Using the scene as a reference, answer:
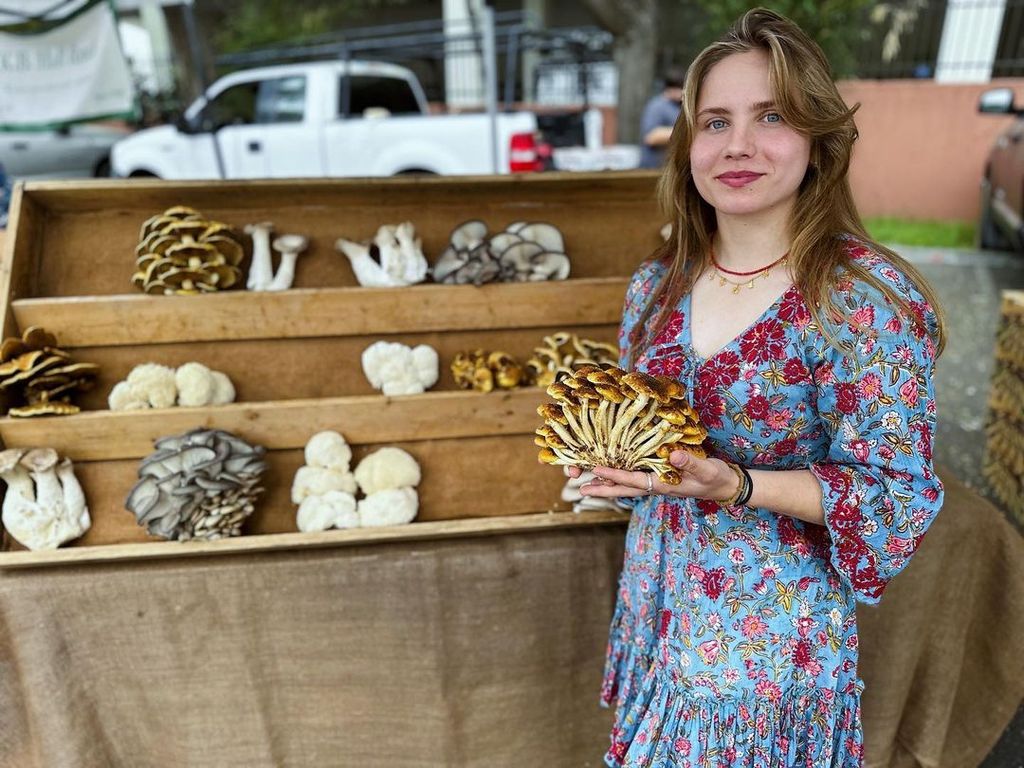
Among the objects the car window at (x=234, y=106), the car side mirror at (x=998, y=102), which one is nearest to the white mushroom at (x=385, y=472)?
the car side mirror at (x=998, y=102)

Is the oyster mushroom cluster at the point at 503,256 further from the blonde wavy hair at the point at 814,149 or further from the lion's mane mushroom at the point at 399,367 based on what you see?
the blonde wavy hair at the point at 814,149

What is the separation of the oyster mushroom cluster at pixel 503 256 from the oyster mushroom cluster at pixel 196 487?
852 millimetres

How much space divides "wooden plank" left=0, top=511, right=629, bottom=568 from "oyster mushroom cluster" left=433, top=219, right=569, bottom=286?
0.80m

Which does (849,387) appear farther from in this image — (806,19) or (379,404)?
(806,19)

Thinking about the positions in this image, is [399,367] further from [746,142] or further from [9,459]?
[746,142]

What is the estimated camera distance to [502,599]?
181 centimetres

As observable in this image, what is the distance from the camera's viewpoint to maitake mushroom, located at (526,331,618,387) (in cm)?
209

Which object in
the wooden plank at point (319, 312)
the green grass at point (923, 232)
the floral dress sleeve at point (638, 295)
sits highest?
the floral dress sleeve at point (638, 295)

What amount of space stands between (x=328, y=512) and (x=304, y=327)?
63 centimetres

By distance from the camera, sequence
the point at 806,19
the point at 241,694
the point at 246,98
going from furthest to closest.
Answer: the point at 246,98, the point at 806,19, the point at 241,694

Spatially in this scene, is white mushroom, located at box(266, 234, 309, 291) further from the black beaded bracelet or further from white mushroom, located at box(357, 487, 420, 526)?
the black beaded bracelet

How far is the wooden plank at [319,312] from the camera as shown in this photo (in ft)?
6.68

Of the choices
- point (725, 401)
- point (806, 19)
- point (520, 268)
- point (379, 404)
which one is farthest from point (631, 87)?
point (725, 401)

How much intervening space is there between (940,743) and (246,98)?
846 cm
